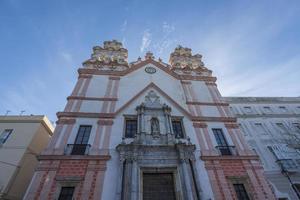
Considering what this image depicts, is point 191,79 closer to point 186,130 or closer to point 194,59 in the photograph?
point 194,59

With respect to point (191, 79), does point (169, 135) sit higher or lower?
lower

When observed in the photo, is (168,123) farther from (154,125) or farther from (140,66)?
(140,66)

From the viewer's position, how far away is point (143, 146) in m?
11.5

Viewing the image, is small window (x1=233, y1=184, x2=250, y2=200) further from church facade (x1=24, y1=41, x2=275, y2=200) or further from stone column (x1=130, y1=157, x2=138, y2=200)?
stone column (x1=130, y1=157, x2=138, y2=200)

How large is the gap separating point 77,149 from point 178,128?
26.9 ft

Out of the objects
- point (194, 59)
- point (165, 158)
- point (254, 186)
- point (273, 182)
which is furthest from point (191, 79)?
point (273, 182)

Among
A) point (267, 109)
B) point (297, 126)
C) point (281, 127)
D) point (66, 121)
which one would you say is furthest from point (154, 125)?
point (297, 126)

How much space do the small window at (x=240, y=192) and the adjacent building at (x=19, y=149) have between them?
1507 centimetres

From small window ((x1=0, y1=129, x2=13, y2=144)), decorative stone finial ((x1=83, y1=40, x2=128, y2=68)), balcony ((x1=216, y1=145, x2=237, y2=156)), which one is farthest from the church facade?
small window ((x1=0, y1=129, x2=13, y2=144))

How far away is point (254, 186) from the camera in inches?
428

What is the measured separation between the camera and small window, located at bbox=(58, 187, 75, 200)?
9430mm

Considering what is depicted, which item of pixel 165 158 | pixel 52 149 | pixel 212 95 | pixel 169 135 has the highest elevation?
→ pixel 212 95

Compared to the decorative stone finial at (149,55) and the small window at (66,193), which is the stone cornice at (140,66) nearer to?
the decorative stone finial at (149,55)

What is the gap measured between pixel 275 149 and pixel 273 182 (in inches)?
150
